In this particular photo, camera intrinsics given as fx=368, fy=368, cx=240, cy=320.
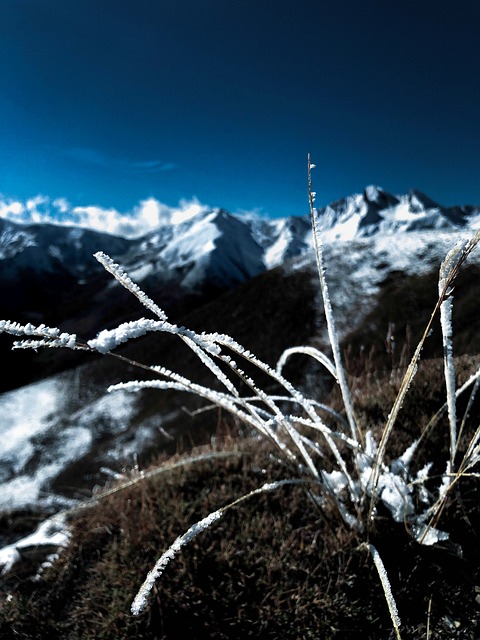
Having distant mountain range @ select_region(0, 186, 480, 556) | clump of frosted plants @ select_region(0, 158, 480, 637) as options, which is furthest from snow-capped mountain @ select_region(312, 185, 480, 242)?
clump of frosted plants @ select_region(0, 158, 480, 637)

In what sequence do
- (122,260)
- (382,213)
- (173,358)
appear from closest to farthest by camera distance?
1. (173,358)
2. (122,260)
3. (382,213)

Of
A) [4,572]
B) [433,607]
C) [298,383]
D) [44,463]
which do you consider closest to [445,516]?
[433,607]

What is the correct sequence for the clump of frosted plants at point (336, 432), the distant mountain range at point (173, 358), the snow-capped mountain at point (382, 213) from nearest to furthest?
the clump of frosted plants at point (336, 432)
the distant mountain range at point (173, 358)
the snow-capped mountain at point (382, 213)

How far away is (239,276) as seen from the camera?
61.0 metres

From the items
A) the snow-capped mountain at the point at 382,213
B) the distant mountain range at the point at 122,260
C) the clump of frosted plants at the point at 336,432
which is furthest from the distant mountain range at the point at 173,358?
the snow-capped mountain at the point at 382,213

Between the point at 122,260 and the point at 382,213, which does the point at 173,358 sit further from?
the point at 382,213

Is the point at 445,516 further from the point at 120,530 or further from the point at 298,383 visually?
the point at 298,383

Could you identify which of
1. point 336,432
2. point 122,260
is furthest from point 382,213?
point 336,432

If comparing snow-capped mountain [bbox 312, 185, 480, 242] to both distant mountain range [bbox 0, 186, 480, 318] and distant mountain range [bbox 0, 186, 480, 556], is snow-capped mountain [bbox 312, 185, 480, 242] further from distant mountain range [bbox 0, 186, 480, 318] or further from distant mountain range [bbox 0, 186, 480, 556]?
distant mountain range [bbox 0, 186, 480, 556]

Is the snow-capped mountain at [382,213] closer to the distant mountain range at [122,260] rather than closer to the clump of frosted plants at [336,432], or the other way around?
the distant mountain range at [122,260]

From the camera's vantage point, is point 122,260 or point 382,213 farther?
point 382,213

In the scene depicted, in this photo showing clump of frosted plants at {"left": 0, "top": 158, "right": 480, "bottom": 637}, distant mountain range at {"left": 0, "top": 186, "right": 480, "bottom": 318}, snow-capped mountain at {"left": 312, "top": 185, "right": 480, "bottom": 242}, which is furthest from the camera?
snow-capped mountain at {"left": 312, "top": 185, "right": 480, "bottom": 242}

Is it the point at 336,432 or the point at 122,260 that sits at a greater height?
the point at 122,260

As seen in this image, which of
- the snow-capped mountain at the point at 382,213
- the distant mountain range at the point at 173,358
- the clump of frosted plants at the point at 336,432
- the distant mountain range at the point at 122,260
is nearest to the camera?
the clump of frosted plants at the point at 336,432
